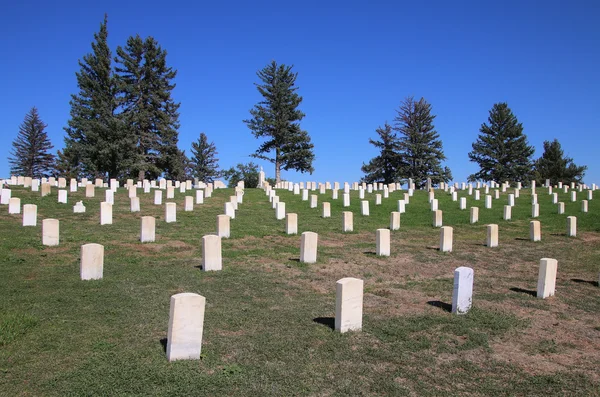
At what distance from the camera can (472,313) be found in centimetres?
751

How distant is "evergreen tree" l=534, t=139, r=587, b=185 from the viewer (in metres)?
65.9

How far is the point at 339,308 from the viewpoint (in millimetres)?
6461

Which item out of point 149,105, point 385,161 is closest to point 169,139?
point 149,105

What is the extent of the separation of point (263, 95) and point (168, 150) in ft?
44.5

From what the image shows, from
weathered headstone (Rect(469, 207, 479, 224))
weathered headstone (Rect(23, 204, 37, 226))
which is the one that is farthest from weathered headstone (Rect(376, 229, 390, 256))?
weathered headstone (Rect(23, 204, 37, 226))

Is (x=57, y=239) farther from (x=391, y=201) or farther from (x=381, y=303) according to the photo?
(x=391, y=201)

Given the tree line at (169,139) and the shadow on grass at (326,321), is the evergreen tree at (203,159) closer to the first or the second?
the tree line at (169,139)

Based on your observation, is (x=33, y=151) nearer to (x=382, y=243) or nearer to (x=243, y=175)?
(x=243, y=175)

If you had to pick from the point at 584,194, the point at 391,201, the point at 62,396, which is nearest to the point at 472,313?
the point at 62,396

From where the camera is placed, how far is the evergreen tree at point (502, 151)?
5956cm

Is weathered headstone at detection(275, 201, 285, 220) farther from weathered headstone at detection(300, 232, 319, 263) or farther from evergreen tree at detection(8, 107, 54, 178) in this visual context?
evergreen tree at detection(8, 107, 54, 178)

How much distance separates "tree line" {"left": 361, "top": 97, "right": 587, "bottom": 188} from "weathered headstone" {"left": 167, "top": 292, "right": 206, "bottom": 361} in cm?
5157

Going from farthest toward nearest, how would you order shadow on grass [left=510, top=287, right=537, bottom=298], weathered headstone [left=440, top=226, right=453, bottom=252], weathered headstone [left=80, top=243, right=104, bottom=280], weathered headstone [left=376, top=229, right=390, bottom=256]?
weathered headstone [left=440, top=226, right=453, bottom=252]
weathered headstone [left=376, top=229, right=390, bottom=256]
shadow on grass [left=510, top=287, right=537, bottom=298]
weathered headstone [left=80, top=243, right=104, bottom=280]

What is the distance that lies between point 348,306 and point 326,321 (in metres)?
0.61
